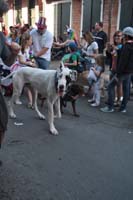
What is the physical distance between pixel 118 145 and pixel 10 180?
1953 mm

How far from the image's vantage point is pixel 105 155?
14.6 ft

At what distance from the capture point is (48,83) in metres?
5.46

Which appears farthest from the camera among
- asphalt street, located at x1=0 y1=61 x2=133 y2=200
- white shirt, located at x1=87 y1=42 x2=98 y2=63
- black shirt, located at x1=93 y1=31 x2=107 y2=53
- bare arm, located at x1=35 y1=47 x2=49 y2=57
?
black shirt, located at x1=93 y1=31 x2=107 y2=53

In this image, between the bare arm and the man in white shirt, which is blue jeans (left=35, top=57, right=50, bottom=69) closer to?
the man in white shirt

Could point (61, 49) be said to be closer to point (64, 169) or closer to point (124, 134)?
point (124, 134)

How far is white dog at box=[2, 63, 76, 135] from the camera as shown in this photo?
200 inches

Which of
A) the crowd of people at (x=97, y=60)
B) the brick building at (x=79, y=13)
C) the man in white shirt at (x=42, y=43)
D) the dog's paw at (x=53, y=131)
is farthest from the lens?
the brick building at (x=79, y=13)

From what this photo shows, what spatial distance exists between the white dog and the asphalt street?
1.07ft

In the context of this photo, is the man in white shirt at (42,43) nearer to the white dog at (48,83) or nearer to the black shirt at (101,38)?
the white dog at (48,83)

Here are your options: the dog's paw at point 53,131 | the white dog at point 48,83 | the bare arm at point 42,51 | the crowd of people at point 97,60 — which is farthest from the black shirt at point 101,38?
the dog's paw at point 53,131

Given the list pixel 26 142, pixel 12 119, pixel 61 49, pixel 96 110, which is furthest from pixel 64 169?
pixel 61 49

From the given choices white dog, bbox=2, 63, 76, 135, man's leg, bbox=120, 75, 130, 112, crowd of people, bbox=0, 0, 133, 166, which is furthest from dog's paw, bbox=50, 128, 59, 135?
man's leg, bbox=120, 75, 130, 112

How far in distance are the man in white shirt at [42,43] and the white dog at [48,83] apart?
1074 millimetres

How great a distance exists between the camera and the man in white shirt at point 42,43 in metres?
Answer: 6.73
